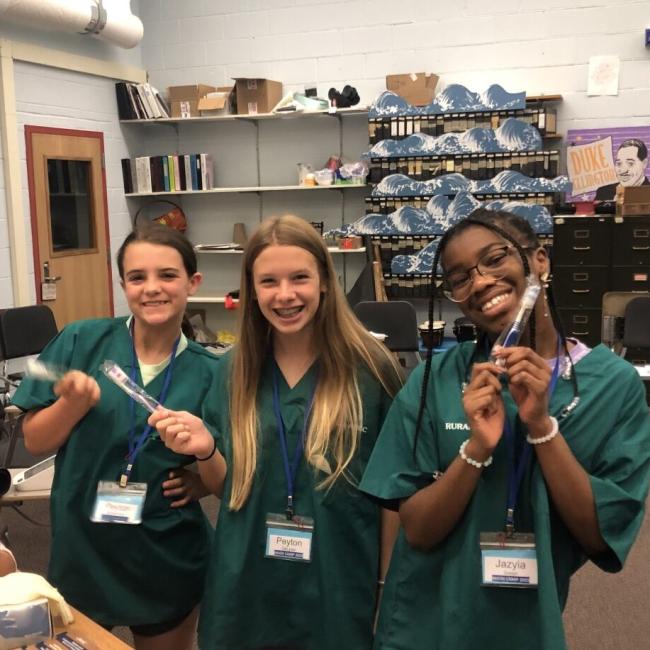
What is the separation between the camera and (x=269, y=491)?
4.60 ft

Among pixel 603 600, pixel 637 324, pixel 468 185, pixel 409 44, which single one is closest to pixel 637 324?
pixel 637 324

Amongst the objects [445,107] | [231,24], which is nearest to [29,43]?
[231,24]

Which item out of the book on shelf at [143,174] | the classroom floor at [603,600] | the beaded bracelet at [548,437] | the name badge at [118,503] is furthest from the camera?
the book on shelf at [143,174]

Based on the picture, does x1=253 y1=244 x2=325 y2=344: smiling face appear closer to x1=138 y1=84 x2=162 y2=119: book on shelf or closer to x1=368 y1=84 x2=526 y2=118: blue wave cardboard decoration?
x1=368 y1=84 x2=526 y2=118: blue wave cardboard decoration

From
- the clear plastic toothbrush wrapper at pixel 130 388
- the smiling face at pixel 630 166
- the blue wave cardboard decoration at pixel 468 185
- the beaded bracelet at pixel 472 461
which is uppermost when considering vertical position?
the smiling face at pixel 630 166

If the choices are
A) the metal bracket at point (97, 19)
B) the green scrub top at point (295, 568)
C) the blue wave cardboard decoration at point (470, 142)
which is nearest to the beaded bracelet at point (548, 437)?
the green scrub top at point (295, 568)

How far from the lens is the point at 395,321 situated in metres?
4.75

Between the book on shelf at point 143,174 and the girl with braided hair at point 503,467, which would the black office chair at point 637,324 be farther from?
the book on shelf at point 143,174

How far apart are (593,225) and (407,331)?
6.12 feet

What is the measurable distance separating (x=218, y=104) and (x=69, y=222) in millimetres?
1641

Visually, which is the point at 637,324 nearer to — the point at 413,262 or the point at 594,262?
the point at 594,262

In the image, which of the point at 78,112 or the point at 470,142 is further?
the point at 78,112

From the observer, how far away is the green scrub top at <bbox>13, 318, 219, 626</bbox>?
1538mm

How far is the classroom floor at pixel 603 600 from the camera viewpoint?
2.62m
